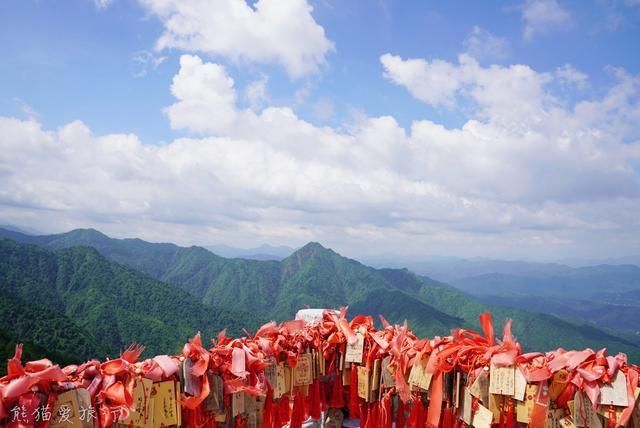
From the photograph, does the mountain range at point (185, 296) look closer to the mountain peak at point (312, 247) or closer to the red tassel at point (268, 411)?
the mountain peak at point (312, 247)

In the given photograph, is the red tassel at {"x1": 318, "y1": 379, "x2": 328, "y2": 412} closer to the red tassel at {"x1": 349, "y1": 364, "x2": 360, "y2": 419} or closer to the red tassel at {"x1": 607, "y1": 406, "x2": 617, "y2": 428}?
the red tassel at {"x1": 349, "y1": 364, "x2": 360, "y2": 419}

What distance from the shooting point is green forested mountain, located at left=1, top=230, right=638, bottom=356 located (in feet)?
351

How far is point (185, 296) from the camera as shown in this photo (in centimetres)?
8650

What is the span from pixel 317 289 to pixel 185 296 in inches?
2531

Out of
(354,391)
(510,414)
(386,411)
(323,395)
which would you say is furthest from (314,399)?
(510,414)

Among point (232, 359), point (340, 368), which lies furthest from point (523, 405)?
point (232, 359)

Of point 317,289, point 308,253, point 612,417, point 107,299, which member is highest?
point 308,253

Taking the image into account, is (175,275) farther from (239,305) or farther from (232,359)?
(232,359)

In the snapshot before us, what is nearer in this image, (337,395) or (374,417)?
(374,417)

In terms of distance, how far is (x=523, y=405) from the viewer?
3441 mm

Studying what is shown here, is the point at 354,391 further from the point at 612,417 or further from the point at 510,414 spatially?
the point at 612,417

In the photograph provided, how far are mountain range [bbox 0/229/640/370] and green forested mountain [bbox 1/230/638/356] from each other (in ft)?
1.17

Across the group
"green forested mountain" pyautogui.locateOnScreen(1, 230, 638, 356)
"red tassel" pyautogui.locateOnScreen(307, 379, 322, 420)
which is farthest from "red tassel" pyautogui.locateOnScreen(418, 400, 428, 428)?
"green forested mountain" pyautogui.locateOnScreen(1, 230, 638, 356)

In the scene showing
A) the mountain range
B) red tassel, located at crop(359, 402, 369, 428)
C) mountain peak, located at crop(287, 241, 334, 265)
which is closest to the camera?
red tassel, located at crop(359, 402, 369, 428)
